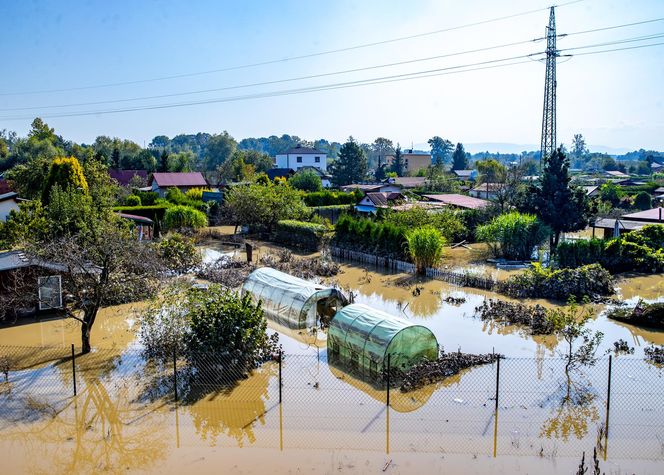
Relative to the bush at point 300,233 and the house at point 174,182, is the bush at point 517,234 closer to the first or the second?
the bush at point 300,233

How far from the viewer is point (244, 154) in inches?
3233

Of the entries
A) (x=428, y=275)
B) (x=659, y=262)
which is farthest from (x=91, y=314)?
(x=659, y=262)

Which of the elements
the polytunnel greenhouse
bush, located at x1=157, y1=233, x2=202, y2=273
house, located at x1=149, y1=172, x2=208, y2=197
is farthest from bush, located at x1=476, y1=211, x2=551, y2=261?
house, located at x1=149, y1=172, x2=208, y2=197

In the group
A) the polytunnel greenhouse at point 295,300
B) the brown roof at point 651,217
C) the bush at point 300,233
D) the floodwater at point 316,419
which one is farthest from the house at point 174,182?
the floodwater at point 316,419

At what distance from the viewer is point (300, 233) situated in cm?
3191

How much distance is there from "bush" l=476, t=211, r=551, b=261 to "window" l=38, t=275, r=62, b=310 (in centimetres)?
1938

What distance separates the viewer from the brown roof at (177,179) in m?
56.2

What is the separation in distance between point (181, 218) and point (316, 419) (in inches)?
1056

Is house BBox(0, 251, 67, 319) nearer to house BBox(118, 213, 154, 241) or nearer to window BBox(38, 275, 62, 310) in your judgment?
window BBox(38, 275, 62, 310)

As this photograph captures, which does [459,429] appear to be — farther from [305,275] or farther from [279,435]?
[305,275]

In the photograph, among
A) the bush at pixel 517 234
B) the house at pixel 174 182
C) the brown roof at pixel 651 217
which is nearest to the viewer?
the bush at pixel 517 234

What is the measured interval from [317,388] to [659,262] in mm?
19566

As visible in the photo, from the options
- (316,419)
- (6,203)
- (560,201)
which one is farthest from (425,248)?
(6,203)

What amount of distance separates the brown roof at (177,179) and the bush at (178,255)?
3244cm
